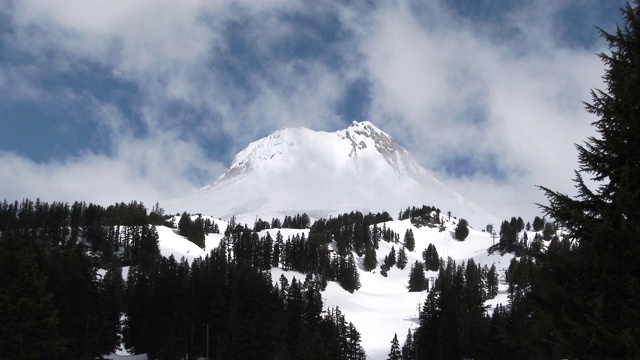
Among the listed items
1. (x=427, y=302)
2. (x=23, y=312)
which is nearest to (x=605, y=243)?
(x=23, y=312)

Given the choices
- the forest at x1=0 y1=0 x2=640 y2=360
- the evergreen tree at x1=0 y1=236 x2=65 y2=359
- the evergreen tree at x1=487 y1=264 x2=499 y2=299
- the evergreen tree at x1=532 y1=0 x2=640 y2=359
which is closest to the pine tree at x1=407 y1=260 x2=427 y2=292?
the evergreen tree at x1=487 y1=264 x2=499 y2=299

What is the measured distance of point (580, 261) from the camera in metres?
9.80

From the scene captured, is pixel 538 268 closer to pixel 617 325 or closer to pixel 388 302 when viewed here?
pixel 617 325

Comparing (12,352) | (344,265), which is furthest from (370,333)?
(12,352)

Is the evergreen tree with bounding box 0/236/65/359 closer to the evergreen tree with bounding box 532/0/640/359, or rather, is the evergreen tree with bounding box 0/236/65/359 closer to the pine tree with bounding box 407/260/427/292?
the evergreen tree with bounding box 532/0/640/359

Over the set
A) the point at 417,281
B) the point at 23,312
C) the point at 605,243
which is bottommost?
the point at 417,281

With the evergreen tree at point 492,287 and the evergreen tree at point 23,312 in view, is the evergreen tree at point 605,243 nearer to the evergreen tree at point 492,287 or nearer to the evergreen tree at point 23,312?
the evergreen tree at point 23,312

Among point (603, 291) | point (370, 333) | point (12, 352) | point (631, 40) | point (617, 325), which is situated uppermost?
point (631, 40)

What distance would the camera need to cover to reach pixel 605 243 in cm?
960

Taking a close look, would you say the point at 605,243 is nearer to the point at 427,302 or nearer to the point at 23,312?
the point at 23,312

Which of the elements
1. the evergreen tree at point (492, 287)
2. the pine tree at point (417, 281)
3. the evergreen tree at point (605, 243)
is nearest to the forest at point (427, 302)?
the evergreen tree at point (605, 243)

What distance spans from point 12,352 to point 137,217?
159 meters

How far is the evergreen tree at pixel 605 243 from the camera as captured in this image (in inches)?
356

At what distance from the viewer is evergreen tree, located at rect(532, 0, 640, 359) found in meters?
9.05
